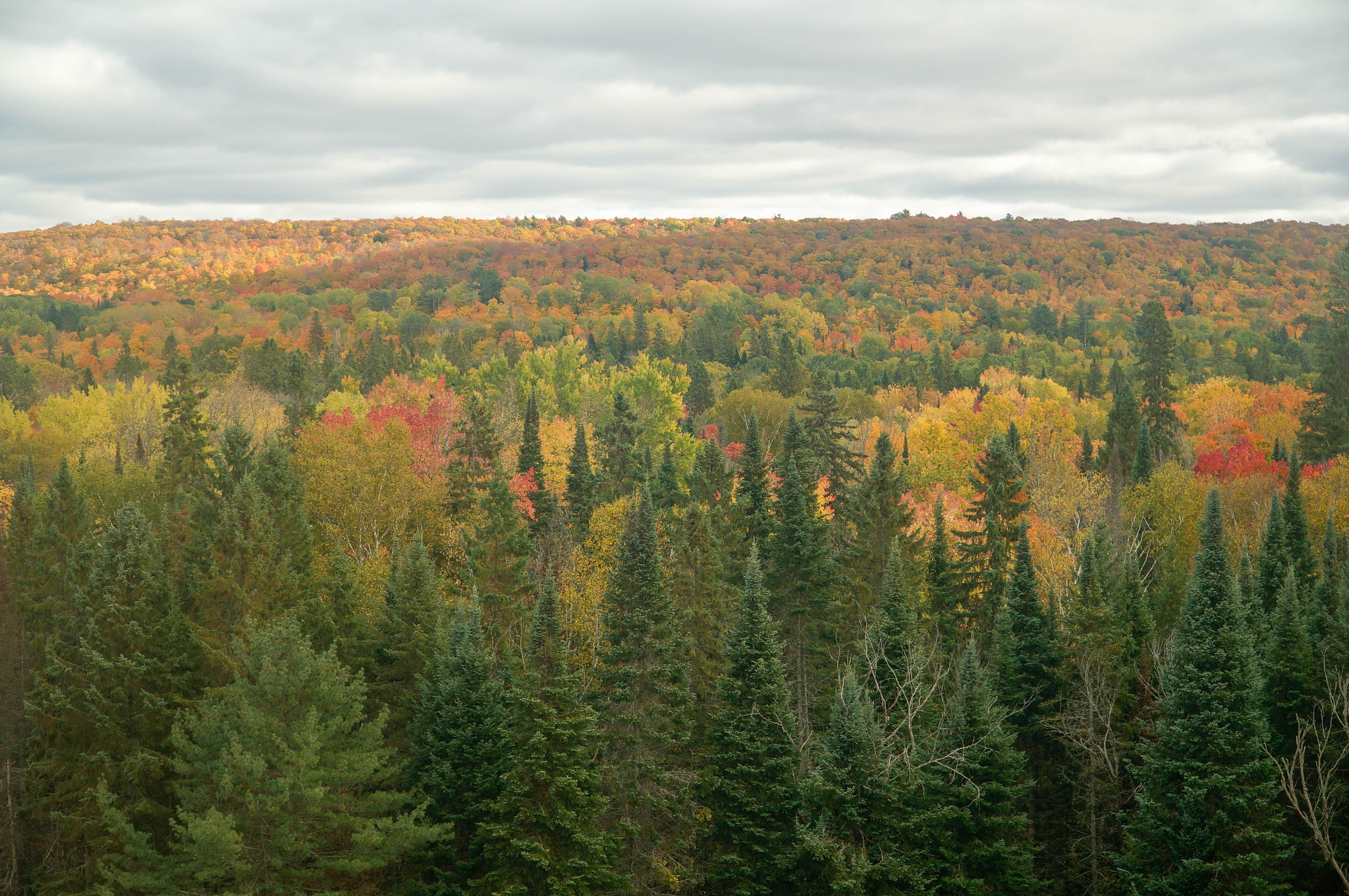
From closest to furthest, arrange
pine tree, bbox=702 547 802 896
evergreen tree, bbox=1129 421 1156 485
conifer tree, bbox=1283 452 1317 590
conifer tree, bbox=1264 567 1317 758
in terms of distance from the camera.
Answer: pine tree, bbox=702 547 802 896 → conifer tree, bbox=1264 567 1317 758 → conifer tree, bbox=1283 452 1317 590 → evergreen tree, bbox=1129 421 1156 485

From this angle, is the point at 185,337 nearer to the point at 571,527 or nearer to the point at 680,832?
the point at 571,527

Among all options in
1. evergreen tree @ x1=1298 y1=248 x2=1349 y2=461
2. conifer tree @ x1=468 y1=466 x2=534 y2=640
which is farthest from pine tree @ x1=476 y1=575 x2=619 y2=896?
evergreen tree @ x1=1298 y1=248 x2=1349 y2=461

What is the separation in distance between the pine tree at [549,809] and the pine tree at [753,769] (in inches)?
142

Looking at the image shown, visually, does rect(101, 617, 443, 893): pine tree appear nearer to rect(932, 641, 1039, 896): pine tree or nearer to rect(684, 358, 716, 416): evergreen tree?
rect(932, 641, 1039, 896): pine tree

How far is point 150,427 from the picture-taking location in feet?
266

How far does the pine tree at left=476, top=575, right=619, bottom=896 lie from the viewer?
29.5 meters

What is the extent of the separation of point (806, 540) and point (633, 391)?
5425cm

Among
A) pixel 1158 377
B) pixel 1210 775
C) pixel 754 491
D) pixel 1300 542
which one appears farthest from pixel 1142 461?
pixel 1210 775

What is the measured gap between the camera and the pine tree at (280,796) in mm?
27516

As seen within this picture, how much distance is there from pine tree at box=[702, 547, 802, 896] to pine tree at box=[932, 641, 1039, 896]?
4.41m

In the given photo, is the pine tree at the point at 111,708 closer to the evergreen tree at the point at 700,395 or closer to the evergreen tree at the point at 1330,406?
the evergreen tree at the point at 1330,406

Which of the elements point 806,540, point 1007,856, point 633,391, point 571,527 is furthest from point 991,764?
point 633,391

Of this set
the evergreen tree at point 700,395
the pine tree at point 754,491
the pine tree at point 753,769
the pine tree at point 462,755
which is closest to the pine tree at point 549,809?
the pine tree at point 462,755

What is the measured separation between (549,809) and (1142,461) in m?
55.1
